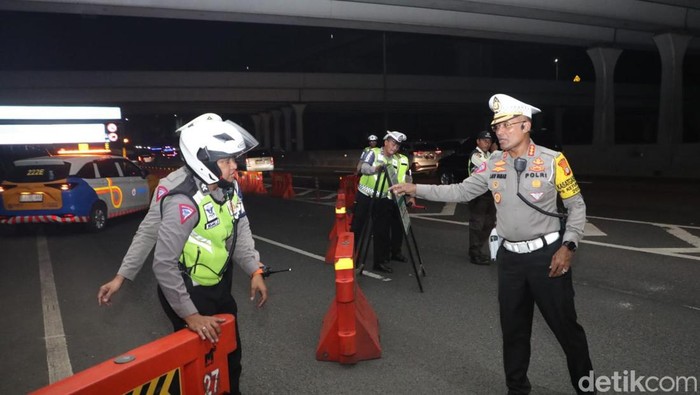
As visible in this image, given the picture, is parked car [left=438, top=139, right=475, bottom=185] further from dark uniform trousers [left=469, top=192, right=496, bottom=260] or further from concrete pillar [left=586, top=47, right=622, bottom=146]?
dark uniform trousers [left=469, top=192, right=496, bottom=260]

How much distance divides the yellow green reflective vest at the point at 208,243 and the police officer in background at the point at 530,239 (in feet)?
5.98

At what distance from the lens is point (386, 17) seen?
1977 centimetres

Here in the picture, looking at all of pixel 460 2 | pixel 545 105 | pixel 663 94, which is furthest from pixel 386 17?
pixel 545 105

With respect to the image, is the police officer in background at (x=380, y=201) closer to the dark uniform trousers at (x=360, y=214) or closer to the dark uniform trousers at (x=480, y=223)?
the dark uniform trousers at (x=360, y=214)

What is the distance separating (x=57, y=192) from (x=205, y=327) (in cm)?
989

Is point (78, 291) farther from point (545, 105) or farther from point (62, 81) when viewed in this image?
point (545, 105)

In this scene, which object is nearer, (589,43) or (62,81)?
(589,43)

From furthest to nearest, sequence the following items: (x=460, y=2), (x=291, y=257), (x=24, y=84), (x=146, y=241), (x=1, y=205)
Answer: (x=24, y=84) < (x=460, y=2) < (x=1, y=205) < (x=291, y=257) < (x=146, y=241)

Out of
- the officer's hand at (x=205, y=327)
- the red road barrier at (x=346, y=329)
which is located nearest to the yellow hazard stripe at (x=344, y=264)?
the red road barrier at (x=346, y=329)

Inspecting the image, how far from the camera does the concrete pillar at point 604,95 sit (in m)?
27.4

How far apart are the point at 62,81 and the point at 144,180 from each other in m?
30.2

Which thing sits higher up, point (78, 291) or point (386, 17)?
point (386, 17)

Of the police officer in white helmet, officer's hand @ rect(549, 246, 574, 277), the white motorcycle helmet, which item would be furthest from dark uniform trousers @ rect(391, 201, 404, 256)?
the white motorcycle helmet

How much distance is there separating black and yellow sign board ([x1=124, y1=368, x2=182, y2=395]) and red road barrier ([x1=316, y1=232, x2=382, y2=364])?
208 centimetres
